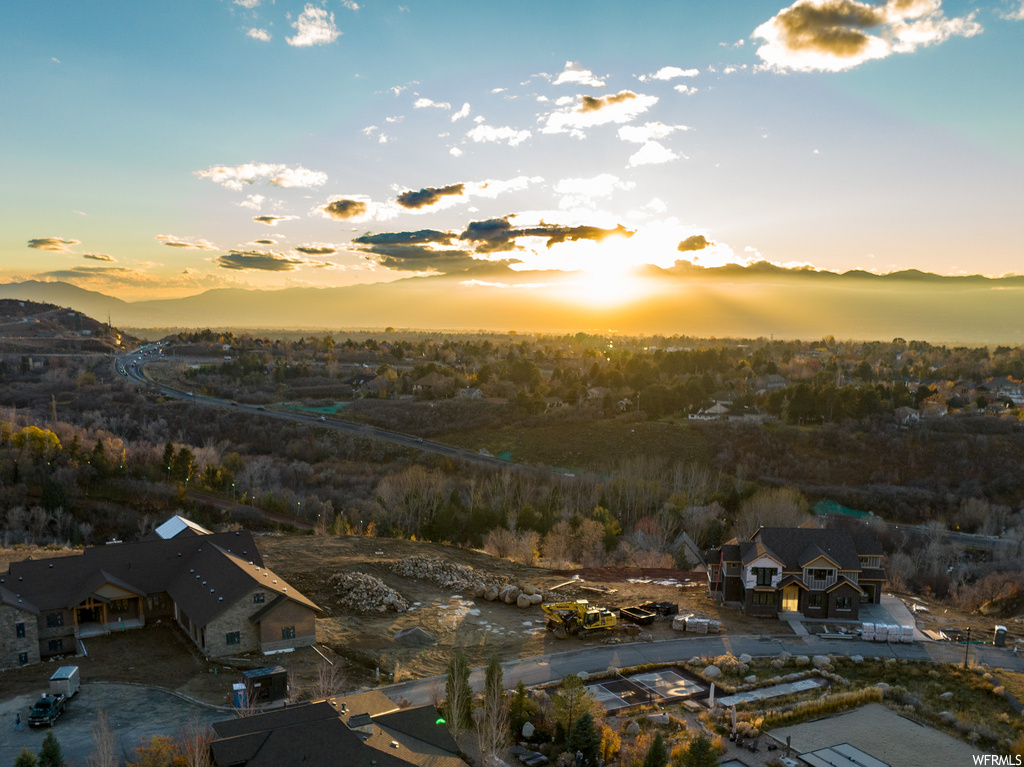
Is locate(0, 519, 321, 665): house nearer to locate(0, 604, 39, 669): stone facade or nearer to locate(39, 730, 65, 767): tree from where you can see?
locate(0, 604, 39, 669): stone facade

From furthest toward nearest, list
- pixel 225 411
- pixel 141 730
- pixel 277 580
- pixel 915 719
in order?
pixel 225 411 → pixel 277 580 → pixel 915 719 → pixel 141 730

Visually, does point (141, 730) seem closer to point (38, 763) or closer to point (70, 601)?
point (38, 763)

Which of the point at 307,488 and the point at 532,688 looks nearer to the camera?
the point at 532,688

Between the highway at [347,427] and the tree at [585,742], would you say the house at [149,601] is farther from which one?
the highway at [347,427]

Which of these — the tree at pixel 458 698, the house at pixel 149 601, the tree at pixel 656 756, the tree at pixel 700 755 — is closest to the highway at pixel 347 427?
the house at pixel 149 601

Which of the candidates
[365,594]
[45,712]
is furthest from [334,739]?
[365,594]

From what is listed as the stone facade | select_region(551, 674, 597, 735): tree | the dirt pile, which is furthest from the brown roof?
select_region(551, 674, 597, 735): tree

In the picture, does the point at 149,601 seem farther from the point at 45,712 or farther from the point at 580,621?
the point at 580,621

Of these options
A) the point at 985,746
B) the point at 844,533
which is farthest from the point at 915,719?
the point at 844,533
